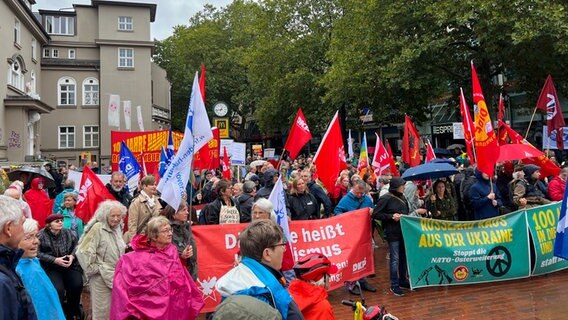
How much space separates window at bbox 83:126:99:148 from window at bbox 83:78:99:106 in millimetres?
2092

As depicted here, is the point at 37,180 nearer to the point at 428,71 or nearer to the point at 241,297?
the point at 241,297

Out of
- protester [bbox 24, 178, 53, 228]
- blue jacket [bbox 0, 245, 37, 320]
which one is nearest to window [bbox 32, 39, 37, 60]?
protester [bbox 24, 178, 53, 228]

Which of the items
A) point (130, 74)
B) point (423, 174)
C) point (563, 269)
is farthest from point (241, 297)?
point (130, 74)

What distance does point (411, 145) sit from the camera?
1374 centimetres

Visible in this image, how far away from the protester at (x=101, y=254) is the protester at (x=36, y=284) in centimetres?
124

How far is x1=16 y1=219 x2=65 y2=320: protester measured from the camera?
3.61 meters

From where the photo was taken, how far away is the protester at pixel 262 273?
100 inches

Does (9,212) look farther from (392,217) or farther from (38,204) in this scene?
(38,204)

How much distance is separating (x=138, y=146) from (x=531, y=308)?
432 inches

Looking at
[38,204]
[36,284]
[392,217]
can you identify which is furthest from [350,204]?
[38,204]

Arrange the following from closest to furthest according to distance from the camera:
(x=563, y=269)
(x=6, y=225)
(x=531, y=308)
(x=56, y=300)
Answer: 1. (x=6, y=225)
2. (x=56, y=300)
3. (x=531, y=308)
4. (x=563, y=269)

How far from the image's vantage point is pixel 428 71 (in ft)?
75.6

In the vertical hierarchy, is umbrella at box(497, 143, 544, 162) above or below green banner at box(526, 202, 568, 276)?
above

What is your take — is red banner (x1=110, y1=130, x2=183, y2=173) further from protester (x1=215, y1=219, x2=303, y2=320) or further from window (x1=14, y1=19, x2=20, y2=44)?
window (x1=14, y1=19, x2=20, y2=44)
